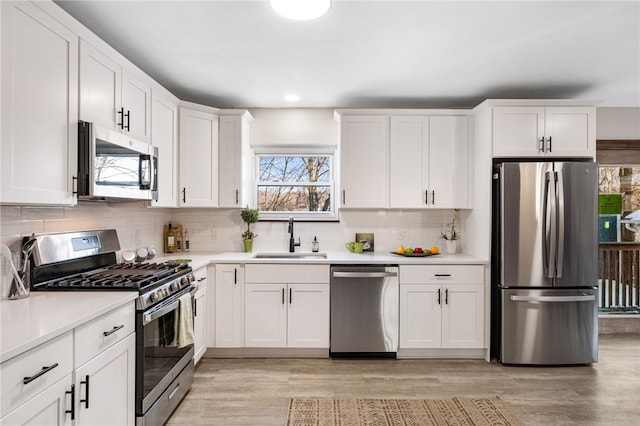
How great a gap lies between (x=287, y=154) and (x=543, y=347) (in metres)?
3.17

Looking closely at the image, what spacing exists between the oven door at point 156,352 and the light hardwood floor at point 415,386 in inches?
14.3

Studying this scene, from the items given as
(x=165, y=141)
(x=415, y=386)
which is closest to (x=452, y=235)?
(x=415, y=386)

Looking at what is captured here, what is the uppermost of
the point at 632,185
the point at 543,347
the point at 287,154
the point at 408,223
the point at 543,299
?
the point at 287,154

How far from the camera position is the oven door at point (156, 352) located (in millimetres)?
2041

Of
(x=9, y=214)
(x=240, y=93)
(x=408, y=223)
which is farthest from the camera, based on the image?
(x=408, y=223)

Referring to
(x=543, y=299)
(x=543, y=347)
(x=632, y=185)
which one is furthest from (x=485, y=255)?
(x=632, y=185)

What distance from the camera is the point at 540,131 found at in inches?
136

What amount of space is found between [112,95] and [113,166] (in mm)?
471

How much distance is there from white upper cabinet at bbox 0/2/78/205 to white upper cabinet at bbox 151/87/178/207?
1026 millimetres

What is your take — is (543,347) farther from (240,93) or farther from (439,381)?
(240,93)

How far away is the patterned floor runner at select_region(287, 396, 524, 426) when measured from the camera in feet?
8.07

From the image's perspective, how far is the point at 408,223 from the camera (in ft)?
13.7

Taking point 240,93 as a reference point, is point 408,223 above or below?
below

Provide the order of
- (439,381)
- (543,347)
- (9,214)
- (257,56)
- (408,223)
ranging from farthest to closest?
(408,223) < (543,347) < (439,381) < (257,56) < (9,214)
